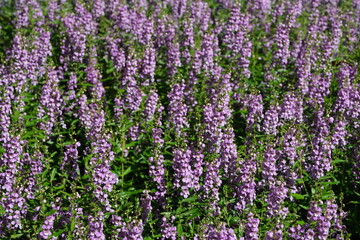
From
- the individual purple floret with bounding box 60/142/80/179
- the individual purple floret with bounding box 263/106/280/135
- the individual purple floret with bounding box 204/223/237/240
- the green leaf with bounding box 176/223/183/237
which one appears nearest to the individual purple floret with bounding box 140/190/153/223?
the green leaf with bounding box 176/223/183/237

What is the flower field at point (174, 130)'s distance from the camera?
25.6 feet

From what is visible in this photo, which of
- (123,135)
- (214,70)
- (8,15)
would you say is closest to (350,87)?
(214,70)

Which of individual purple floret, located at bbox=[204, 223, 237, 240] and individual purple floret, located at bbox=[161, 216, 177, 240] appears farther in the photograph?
individual purple floret, located at bbox=[161, 216, 177, 240]

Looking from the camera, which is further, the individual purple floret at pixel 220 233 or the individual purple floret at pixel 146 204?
the individual purple floret at pixel 146 204

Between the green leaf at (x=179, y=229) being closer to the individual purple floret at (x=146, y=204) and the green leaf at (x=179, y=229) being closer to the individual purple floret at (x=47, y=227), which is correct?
the individual purple floret at (x=146, y=204)

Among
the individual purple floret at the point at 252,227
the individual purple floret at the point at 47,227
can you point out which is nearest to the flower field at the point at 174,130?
the individual purple floret at the point at 47,227

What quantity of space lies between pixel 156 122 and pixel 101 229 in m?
2.24

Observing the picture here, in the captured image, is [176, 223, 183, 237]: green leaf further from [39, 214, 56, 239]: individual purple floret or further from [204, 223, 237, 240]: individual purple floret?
[39, 214, 56, 239]: individual purple floret

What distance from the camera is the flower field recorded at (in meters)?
7.82

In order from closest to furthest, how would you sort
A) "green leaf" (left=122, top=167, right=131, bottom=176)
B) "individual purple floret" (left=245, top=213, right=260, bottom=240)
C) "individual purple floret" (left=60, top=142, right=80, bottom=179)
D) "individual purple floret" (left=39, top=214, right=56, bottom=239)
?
"individual purple floret" (left=245, top=213, right=260, bottom=240), "individual purple floret" (left=39, top=214, right=56, bottom=239), "individual purple floret" (left=60, top=142, right=80, bottom=179), "green leaf" (left=122, top=167, right=131, bottom=176)

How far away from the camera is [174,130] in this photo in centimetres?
969

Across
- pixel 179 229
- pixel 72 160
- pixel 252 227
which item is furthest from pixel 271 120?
pixel 72 160

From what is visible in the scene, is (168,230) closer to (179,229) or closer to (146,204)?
(179,229)

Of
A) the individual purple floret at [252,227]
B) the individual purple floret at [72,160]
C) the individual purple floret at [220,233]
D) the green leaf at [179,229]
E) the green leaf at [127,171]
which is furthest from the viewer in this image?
the green leaf at [127,171]
